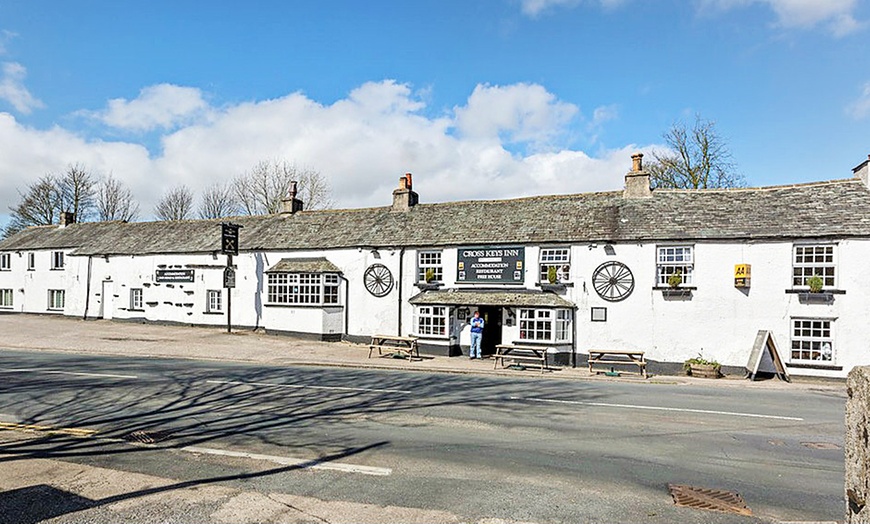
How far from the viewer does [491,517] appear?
612 cm

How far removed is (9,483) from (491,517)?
6.09 meters

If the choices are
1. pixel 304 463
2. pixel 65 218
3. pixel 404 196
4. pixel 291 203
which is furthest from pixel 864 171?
pixel 65 218

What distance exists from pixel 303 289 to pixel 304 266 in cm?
114

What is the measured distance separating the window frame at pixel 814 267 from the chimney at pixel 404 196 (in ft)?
55.3

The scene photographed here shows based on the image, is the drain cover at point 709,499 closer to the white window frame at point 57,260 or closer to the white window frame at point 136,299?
the white window frame at point 136,299

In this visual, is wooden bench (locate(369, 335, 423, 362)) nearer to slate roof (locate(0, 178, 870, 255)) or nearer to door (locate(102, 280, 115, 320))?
slate roof (locate(0, 178, 870, 255))

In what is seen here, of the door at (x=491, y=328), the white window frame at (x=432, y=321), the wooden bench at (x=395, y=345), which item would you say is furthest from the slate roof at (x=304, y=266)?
the door at (x=491, y=328)

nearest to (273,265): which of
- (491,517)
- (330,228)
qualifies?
(330,228)

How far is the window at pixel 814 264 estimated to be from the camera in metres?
19.0

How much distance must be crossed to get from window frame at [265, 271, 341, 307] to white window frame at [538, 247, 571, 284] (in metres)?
9.97

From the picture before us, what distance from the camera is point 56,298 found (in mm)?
38219

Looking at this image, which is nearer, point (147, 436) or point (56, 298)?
point (147, 436)

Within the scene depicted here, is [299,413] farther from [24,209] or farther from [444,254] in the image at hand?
[24,209]

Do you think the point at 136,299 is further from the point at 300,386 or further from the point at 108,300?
the point at 300,386
